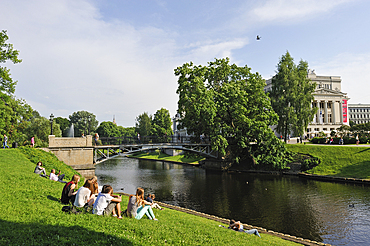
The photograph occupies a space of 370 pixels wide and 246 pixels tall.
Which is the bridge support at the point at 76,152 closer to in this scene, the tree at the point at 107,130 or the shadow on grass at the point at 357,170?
the shadow on grass at the point at 357,170

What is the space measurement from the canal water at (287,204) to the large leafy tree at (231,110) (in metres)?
11.2

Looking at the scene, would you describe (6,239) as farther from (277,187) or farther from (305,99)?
(305,99)

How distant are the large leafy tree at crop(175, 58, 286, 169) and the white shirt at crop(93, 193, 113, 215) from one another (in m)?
31.5

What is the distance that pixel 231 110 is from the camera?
44.8 meters

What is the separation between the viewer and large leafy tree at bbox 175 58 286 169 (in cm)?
4328

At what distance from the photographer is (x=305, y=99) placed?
5166 cm

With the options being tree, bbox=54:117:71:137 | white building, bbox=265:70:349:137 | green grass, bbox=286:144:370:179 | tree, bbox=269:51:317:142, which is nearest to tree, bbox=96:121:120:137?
tree, bbox=54:117:71:137

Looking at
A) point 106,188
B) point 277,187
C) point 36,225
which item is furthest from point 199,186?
point 36,225

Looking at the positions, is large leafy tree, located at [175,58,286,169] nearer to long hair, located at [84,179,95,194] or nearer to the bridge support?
the bridge support

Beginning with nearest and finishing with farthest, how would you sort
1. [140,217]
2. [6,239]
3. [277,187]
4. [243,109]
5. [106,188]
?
[6,239]
[106,188]
[140,217]
[277,187]
[243,109]

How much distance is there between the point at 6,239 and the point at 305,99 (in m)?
54.8

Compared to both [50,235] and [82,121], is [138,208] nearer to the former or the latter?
[50,235]

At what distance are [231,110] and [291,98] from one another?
15.2 m

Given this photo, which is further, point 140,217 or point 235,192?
point 235,192
